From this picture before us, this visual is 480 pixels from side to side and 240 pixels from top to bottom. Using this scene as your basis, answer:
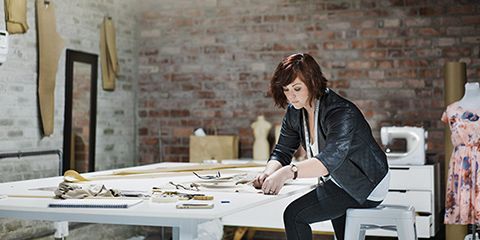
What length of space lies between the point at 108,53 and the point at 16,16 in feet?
4.68

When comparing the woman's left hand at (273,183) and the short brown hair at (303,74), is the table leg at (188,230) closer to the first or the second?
the woman's left hand at (273,183)

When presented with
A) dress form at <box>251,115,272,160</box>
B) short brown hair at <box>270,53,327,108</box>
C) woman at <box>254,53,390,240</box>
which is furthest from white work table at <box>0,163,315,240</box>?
dress form at <box>251,115,272,160</box>

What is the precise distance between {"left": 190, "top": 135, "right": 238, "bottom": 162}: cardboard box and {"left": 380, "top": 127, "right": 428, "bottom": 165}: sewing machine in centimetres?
147

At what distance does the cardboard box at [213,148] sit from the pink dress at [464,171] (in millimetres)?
2045

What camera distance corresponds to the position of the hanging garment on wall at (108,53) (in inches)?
252

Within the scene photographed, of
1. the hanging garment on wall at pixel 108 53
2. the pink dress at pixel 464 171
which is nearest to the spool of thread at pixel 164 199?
the pink dress at pixel 464 171

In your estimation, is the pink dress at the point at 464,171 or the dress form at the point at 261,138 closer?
the pink dress at the point at 464,171

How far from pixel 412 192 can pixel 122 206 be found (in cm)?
349

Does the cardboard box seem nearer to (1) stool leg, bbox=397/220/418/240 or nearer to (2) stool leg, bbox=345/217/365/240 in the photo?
(2) stool leg, bbox=345/217/365/240

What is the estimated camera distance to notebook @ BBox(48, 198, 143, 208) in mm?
2531

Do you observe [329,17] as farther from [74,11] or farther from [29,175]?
[29,175]

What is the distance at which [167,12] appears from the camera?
22.6 ft

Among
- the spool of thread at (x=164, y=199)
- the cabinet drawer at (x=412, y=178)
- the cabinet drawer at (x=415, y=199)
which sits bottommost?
the cabinet drawer at (x=415, y=199)

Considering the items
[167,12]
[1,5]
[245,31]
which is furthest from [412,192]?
[1,5]
